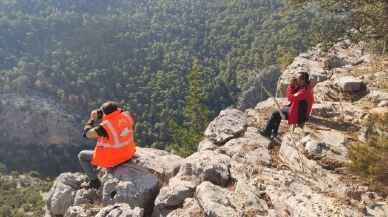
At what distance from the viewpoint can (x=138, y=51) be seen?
88.7m

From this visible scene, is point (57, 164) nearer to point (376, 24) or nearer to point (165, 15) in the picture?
point (165, 15)

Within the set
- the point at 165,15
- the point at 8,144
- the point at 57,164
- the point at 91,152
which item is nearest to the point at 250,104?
the point at 57,164

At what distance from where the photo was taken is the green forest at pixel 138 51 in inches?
2894

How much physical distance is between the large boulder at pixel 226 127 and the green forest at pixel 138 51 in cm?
4873

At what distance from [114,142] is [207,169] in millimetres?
2309

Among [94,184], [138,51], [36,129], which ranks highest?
→ [94,184]

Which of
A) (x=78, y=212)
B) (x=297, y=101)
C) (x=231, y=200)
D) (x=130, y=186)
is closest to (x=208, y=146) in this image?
(x=297, y=101)

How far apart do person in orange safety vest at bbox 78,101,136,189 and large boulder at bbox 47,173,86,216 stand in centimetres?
53

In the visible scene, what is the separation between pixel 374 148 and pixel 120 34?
290 ft

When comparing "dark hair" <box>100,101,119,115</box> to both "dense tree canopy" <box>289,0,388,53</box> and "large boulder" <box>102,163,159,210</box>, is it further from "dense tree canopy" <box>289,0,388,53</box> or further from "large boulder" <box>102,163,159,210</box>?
"dense tree canopy" <box>289,0,388,53</box>

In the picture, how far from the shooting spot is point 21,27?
297ft

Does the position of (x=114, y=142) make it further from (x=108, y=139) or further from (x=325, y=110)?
(x=325, y=110)

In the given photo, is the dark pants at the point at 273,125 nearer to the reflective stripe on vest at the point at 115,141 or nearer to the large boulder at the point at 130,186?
the large boulder at the point at 130,186

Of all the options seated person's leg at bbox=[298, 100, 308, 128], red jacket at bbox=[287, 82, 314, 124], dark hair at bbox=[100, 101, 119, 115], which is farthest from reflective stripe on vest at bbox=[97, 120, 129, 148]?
seated person's leg at bbox=[298, 100, 308, 128]
